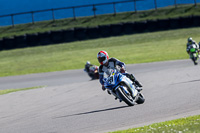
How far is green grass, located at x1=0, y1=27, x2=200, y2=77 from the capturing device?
23.7 metres

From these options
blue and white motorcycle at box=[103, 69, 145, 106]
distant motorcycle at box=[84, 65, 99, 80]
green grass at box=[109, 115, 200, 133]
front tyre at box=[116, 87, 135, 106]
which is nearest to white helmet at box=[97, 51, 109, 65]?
blue and white motorcycle at box=[103, 69, 145, 106]

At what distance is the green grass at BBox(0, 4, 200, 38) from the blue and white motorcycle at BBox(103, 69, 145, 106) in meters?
21.6

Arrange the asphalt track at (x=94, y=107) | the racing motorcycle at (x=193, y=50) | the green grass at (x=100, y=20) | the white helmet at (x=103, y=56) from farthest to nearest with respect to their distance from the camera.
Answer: the green grass at (x=100, y=20)
the racing motorcycle at (x=193, y=50)
the white helmet at (x=103, y=56)
the asphalt track at (x=94, y=107)

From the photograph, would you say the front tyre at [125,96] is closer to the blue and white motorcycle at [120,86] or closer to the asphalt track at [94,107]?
the blue and white motorcycle at [120,86]

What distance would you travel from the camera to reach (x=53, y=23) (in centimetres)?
3259

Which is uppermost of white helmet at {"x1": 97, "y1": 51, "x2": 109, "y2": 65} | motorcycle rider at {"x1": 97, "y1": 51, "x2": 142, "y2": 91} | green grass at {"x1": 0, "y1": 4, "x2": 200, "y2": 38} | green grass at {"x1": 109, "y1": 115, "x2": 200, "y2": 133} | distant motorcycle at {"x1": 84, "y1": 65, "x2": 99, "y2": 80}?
green grass at {"x1": 0, "y1": 4, "x2": 200, "y2": 38}

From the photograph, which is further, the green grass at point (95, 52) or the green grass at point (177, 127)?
the green grass at point (95, 52)

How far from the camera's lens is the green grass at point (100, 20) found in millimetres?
30656

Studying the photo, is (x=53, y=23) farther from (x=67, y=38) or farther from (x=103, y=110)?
(x=103, y=110)

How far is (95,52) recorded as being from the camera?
2714 centimetres

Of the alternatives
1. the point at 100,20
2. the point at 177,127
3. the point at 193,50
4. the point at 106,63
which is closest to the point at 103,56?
the point at 106,63

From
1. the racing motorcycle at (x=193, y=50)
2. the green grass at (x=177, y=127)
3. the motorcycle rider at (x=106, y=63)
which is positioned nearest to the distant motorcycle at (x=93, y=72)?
the racing motorcycle at (x=193, y=50)

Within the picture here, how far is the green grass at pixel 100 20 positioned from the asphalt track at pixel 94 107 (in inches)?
641

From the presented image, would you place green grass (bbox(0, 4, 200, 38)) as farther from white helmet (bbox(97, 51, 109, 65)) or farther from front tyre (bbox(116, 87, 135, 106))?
front tyre (bbox(116, 87, 135, 106))
